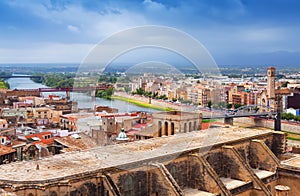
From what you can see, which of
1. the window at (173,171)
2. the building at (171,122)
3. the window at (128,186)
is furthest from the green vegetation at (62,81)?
the window at (128,186)

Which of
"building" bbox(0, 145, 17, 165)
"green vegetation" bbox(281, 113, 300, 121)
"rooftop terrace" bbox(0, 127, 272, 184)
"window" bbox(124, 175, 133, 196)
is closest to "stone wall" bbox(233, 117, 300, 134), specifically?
"green vegetation" bbox(281, 113, 300, 121)

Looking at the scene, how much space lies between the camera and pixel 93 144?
1936cm

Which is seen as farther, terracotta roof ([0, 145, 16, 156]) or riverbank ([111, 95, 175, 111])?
terracotta roof ([0, 145, 16, 156])

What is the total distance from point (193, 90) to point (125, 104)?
944 centimetres

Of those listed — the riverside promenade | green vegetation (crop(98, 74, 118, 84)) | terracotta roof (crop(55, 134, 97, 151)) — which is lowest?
terracotta roof (crop(55, 134, 97, 151))

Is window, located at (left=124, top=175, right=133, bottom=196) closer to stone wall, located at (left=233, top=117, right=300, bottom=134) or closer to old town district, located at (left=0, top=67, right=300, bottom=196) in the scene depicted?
old town district, located at (left=0, top=67, right=300, bottom=196)

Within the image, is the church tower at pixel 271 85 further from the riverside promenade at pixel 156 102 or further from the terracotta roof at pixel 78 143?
the terracotta roof at pixel 78 143

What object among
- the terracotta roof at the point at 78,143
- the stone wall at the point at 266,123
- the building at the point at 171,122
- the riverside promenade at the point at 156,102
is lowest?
the stone wall at the point at 266,123

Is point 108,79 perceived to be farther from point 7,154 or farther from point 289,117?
point 289,117

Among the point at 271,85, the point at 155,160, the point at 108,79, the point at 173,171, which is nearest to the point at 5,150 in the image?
the point at 108,79

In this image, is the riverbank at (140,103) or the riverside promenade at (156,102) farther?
the riverbank at (140,103)

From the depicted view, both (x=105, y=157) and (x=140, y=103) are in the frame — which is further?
(x=140, y=103)

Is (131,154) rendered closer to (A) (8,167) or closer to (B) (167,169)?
(B) (167,169)

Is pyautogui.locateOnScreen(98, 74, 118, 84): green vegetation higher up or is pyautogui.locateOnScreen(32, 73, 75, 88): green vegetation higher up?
pyautogui.locateOnScreen(98, 74, 118, 84): green vegetation
